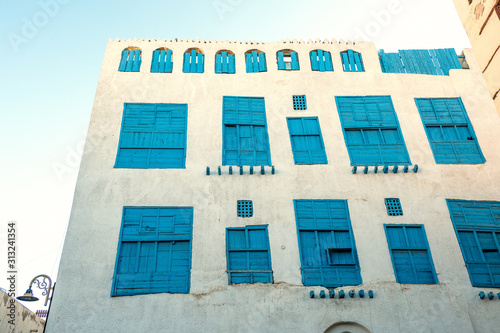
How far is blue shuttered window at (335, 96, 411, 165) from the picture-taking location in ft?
44.0

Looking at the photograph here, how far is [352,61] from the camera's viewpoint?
15.8 meters

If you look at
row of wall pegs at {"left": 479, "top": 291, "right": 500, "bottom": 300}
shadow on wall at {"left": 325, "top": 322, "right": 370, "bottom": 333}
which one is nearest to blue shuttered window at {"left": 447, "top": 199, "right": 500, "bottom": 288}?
row of wall pegs at {"left": 479, "top": 291, "right": 500, "bottom": 300}

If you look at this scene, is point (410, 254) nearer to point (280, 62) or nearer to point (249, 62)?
point (280, 62)

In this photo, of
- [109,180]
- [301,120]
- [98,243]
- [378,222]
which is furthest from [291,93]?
[98,243]

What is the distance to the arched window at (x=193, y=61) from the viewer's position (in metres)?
15.3

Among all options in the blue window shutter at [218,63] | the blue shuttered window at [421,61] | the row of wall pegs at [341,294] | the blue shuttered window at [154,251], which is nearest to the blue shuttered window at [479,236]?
the row of wall pegs at [341,294]

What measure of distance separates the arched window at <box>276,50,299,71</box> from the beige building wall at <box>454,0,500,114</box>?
323 inches

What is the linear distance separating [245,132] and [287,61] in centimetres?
376

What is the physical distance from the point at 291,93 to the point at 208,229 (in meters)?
5.74

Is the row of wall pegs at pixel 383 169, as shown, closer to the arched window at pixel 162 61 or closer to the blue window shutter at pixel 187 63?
the blue window shutter at pixel 187 63

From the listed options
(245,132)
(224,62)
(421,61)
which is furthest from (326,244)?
(421,61)

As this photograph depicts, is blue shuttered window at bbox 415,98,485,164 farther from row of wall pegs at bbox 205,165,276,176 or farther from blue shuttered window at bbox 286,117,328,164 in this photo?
row of wall pegs at bbox 205,165,276,176

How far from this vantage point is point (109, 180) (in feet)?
41.7

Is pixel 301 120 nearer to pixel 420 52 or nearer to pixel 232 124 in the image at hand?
Result: pixel 232 124
